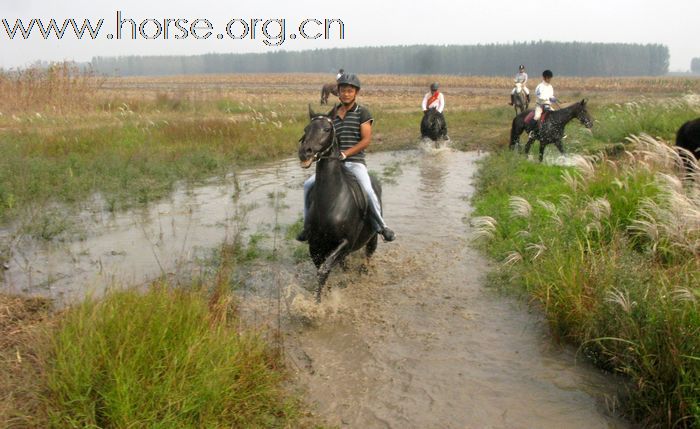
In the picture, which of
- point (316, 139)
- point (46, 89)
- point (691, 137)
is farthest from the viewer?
point (46, 89)

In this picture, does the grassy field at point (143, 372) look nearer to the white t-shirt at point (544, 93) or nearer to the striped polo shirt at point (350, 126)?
the striped polo shirt at point (350, 126)

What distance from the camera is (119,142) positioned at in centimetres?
1644

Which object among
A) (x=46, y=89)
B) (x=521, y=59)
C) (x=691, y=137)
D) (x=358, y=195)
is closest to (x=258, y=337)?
(x=358, y=195)

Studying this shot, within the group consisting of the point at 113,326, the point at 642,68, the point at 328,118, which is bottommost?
the point at 113,326

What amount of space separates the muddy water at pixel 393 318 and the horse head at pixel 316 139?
1.57 meters

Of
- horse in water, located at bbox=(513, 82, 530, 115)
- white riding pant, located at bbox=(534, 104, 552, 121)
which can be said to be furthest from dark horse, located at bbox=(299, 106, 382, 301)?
horse in water, located at bbox=(513, 82, 530, 115)

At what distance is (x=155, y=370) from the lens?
12.5 feet

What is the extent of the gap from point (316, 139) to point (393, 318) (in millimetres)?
2197

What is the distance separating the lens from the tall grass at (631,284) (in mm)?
4082

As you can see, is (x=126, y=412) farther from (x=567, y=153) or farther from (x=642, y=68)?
(x=642, y=68)

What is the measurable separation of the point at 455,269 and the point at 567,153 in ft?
30.2

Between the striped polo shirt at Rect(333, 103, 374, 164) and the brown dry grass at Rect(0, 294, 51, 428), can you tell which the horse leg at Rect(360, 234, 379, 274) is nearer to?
the striped polo shirt at Rect(333, 103, 374, 164)

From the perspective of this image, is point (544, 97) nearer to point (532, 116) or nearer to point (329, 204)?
point (532, 116)

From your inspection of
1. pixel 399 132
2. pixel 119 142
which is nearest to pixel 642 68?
pixel 399 132
